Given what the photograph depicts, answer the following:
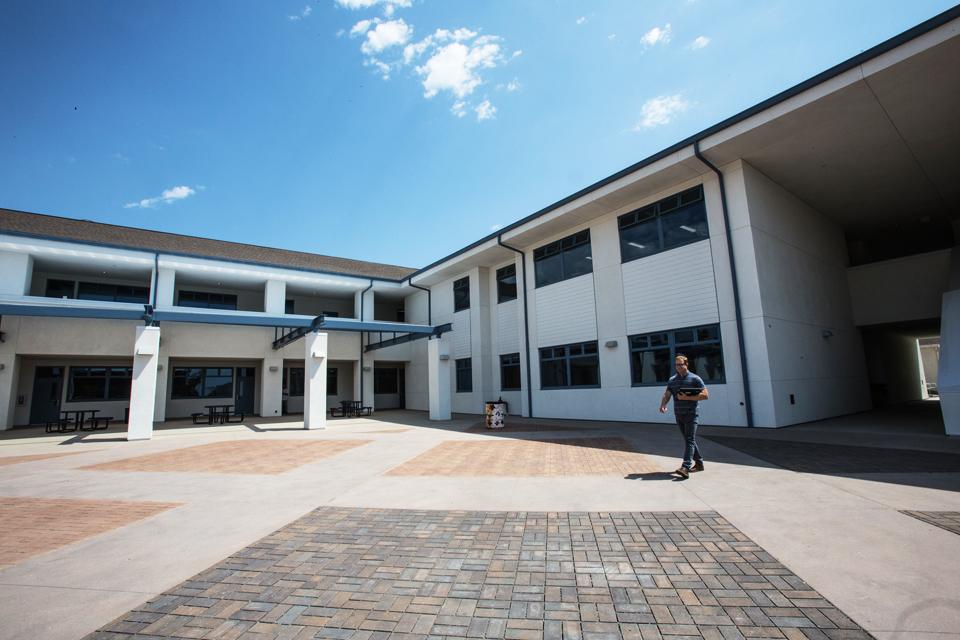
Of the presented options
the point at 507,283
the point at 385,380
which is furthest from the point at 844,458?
the point at 385,380

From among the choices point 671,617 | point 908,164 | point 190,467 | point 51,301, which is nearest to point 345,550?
point 671,617

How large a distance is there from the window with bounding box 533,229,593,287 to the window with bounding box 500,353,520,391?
3445mm

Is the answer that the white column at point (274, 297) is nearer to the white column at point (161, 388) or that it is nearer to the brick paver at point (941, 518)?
the white column at point (161, 388)

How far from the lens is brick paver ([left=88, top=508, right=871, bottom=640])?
2.52 meters

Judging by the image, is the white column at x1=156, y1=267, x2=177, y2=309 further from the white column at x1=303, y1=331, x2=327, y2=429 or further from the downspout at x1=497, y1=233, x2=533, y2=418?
the downspout at x1=497, y1=233, x2=533, y2=418

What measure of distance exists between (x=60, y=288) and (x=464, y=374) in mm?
17931

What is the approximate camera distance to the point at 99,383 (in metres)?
19.8

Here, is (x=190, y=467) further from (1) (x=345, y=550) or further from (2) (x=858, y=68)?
(2) (x=858, y=68)

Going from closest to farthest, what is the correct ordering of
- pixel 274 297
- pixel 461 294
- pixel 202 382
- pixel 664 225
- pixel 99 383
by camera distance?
pixel 664 225, pixel 99 383, pixel 274 297, pixel 461 294, pixel 202 382

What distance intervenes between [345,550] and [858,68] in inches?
470

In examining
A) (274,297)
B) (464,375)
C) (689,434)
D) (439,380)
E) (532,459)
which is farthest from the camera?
(464,375)

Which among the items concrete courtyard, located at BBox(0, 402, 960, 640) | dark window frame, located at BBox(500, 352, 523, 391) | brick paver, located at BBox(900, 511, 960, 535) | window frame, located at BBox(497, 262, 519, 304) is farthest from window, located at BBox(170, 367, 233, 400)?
brick paver, located at BBox(900, 511, 960, 535)

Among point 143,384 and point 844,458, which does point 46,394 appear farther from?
point 844,458

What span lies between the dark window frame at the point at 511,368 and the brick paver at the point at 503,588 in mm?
13938
